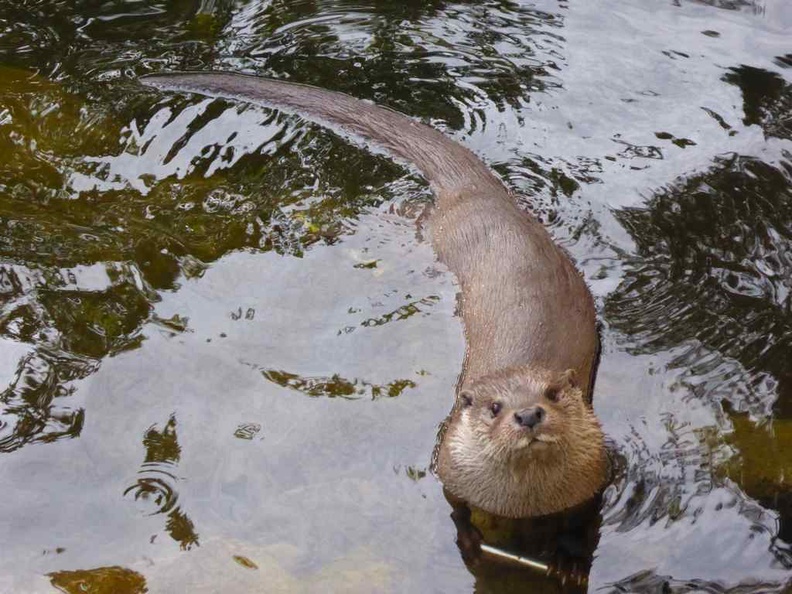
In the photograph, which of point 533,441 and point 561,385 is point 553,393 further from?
point 533,441

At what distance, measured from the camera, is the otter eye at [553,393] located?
3.20m

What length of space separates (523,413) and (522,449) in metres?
0.17

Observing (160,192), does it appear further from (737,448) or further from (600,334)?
(737,448)

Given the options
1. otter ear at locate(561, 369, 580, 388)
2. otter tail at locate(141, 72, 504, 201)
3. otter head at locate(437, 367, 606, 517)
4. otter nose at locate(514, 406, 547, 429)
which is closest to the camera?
otter nose at locate(514, 406, 547, 429)

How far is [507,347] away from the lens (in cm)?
355

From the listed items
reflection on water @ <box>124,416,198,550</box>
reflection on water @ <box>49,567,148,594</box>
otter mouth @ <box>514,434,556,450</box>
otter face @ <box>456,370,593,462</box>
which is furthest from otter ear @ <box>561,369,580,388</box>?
reflection on water @ <box>49,567,148,594</box>

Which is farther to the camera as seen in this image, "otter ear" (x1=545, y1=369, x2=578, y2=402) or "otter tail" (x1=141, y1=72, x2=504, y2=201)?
"otter tail" (x1=141, y1=72, x2=504, y2=201)

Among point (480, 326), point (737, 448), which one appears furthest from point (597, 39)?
point (737, 448)

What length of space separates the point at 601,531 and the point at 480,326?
34.0 inches

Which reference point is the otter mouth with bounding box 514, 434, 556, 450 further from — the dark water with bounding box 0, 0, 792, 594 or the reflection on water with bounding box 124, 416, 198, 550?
the reflection on water with bounding box 124, 416, 198, 550

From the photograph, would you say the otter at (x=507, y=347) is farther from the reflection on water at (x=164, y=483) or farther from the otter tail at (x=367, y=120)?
the reflection on water at (x=164, y=483)

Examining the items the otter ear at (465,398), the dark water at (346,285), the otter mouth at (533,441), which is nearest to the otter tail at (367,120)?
the dark water at (346,285)

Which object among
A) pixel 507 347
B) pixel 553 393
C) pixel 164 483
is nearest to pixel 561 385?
pixel 553 393

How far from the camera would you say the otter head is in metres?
3.18
